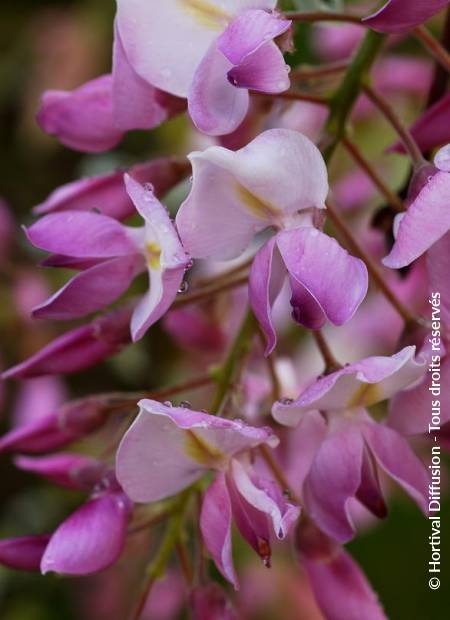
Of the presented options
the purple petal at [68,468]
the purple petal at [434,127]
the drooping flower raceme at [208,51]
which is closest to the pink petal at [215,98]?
the drooping flower raceme at [208,51]

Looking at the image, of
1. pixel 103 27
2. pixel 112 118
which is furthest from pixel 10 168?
pixel 112 118

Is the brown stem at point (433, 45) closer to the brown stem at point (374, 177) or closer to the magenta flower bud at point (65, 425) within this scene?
the brown stem at point (374, 177)

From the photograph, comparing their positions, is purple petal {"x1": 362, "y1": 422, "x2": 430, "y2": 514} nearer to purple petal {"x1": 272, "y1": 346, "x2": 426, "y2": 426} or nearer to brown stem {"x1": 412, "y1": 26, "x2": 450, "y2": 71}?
purple petal {"x1": 272, "y1": 346, "x2": 426, "y2": 426}

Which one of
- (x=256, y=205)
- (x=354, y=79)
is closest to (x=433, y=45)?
(x=354, y=79)

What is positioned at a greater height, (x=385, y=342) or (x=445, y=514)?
(x=385, y=342)

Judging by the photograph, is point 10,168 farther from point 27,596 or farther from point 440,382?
point 440,382

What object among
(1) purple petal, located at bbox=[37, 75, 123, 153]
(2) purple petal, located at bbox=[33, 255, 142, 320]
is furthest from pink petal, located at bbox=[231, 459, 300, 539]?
(1) purple petal, located at bbox=[37, 75, 123, 153]

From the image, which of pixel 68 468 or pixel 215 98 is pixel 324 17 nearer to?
pixel 215 98
